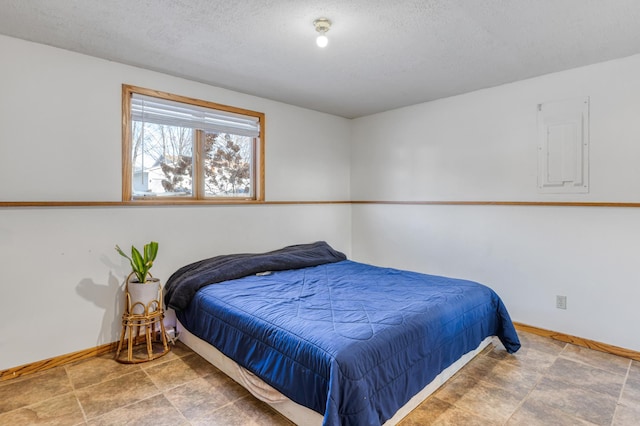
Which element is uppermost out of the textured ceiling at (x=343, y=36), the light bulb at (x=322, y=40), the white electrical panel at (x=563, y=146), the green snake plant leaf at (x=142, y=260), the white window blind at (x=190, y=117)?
the textured ceiling at (x=343, y=36)

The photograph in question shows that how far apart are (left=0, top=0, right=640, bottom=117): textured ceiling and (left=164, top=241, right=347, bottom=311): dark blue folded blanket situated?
1.59 meters

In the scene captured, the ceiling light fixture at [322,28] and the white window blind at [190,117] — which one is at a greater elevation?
the ceiling light fixture at [322,28]

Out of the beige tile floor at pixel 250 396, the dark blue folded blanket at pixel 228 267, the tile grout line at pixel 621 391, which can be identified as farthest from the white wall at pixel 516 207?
the dark blue folded blanket at pixel 228 267

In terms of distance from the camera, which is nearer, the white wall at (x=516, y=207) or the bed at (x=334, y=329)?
the bed at (x=334, y=329)

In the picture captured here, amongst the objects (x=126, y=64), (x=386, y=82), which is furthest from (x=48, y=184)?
(x=386, y=82)

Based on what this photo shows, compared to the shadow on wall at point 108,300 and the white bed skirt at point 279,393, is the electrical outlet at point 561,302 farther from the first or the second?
the shadow on wall at point 108,300

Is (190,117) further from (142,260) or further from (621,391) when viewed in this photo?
(621,391)

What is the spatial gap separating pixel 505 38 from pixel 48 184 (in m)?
3.24

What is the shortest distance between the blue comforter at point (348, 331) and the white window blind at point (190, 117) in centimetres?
144

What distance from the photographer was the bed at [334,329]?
155cm

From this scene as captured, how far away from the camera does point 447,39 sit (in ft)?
7.48

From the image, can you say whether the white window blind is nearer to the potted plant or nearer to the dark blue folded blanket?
the potted plant

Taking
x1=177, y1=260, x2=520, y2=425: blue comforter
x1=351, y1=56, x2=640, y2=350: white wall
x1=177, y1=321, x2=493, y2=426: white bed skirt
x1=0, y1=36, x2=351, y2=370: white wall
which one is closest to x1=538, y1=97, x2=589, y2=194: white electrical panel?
x1=351, y1=56, x2=640, y2=350: white wall

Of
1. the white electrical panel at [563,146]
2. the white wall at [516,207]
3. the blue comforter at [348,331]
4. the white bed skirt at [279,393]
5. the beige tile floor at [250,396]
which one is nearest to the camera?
the blue comforter at [348,331]
